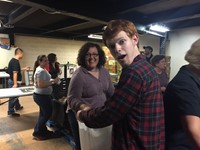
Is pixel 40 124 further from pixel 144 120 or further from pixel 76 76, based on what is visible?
pixel 144 120

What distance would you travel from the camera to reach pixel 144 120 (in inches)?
33.4

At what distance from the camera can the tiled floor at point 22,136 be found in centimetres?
291

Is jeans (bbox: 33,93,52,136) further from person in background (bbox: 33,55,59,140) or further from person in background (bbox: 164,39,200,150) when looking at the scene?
person in background (bbox: 164,39,200,150)

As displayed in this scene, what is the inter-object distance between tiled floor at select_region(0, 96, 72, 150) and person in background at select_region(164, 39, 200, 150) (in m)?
2.28

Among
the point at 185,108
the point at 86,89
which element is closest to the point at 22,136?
the point at 86,89

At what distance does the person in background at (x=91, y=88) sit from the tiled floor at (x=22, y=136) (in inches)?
60.3

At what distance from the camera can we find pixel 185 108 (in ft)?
2.77

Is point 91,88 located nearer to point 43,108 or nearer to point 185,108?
point 185,108

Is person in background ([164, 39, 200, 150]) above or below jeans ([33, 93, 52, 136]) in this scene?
above

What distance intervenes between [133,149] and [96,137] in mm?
666

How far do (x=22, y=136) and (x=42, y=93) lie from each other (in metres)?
0.92

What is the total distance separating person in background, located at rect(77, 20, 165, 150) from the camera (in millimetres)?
811

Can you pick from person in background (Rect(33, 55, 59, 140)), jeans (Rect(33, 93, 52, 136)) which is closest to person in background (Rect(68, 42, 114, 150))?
person in background (Rect(33, 55, 59, 140))

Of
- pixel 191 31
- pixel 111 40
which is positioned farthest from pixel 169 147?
pixel 191 31
